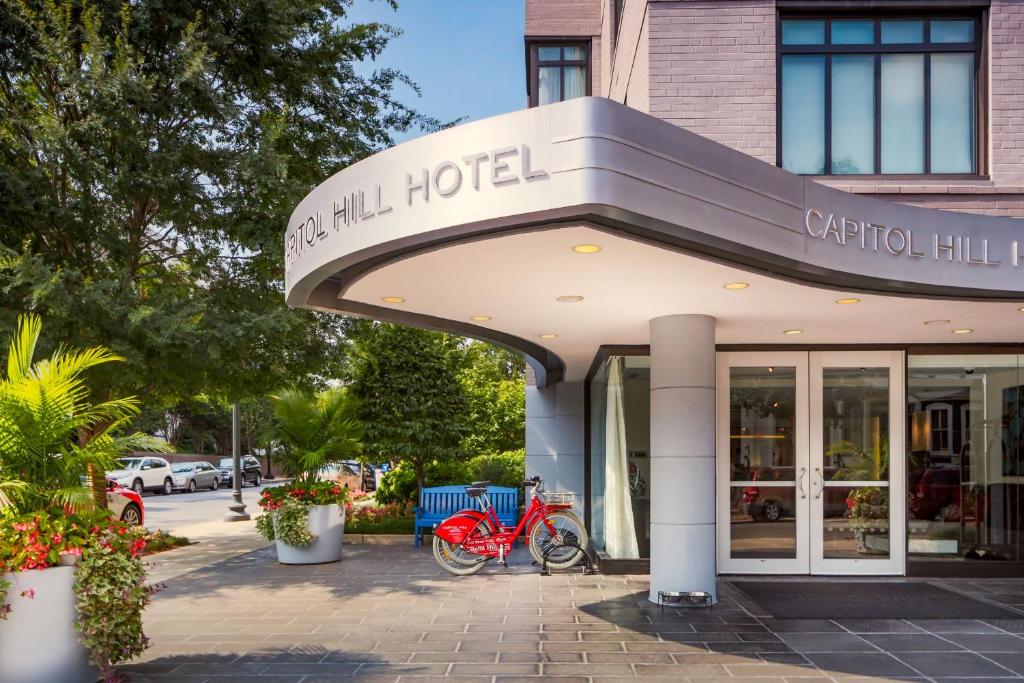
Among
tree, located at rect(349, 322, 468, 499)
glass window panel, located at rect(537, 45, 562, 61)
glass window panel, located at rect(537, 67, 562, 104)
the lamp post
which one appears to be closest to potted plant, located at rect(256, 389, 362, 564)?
tree, located at rect(349, 322, 468, 499)

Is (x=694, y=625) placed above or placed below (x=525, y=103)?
below

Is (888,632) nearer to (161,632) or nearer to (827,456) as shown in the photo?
(827,456)

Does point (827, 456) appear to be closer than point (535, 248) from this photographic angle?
No

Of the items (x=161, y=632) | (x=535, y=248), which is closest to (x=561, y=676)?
(x=535, y=248)

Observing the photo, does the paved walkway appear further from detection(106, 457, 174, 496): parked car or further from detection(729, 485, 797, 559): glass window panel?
detection(106, 457, 174, 496): parked car

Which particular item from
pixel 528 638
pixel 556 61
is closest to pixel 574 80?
pixel 556 61

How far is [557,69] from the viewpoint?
55.4 ft

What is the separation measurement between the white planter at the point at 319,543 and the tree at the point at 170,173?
2255 millimetres

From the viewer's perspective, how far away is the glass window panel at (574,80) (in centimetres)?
1670

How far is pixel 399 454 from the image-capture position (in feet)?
50.9

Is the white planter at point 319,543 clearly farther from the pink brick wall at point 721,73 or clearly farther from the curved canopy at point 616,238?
the pink brick wall at point 721,73

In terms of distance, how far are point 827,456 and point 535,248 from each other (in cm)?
626

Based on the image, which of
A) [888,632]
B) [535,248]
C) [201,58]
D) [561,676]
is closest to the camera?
[535,248]

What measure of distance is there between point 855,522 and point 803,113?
478 cm
